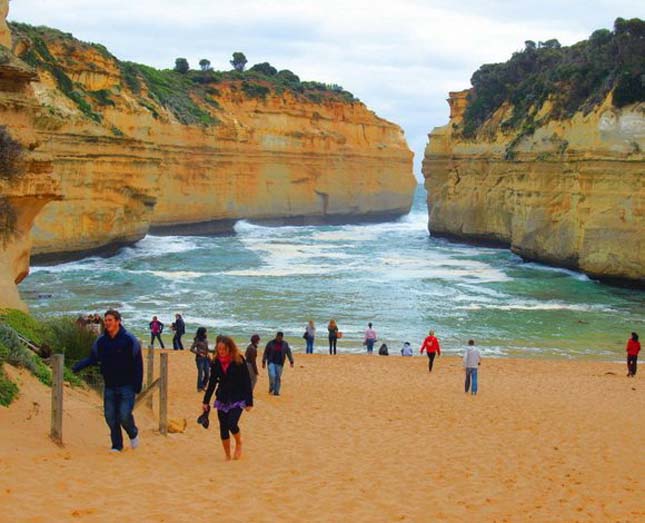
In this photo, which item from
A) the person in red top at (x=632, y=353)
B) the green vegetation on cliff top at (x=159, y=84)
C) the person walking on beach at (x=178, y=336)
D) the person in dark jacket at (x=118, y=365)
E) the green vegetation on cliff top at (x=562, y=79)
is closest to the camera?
the person in dark jacket at (x=118, y=365)

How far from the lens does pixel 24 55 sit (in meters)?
34.2

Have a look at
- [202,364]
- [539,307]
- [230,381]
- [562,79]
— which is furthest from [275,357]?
[562,79]

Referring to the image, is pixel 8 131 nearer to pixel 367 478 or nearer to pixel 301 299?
pixel 367 478

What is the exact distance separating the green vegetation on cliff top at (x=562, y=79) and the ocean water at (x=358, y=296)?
7.02m

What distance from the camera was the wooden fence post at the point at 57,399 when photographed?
805cm

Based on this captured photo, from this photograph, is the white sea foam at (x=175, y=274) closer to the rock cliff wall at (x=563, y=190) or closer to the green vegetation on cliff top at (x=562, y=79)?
the rock cliff wall at (x=563, y=190)

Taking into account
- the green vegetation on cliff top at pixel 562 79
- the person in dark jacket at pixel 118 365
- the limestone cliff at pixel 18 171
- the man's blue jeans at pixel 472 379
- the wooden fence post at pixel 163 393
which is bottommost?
the man's blue jeans at pixel 472 379

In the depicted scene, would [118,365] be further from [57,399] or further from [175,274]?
[175,274]

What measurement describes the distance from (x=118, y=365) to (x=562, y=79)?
3677 centimetres

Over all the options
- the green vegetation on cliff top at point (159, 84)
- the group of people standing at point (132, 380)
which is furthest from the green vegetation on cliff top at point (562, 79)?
the group of people standing at point (132, 380)

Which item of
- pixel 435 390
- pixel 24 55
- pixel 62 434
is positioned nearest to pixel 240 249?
pixel 24 55

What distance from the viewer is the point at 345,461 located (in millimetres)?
9500

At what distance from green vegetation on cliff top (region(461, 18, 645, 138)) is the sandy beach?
2245 centimetres

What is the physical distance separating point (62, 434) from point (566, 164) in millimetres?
30703
